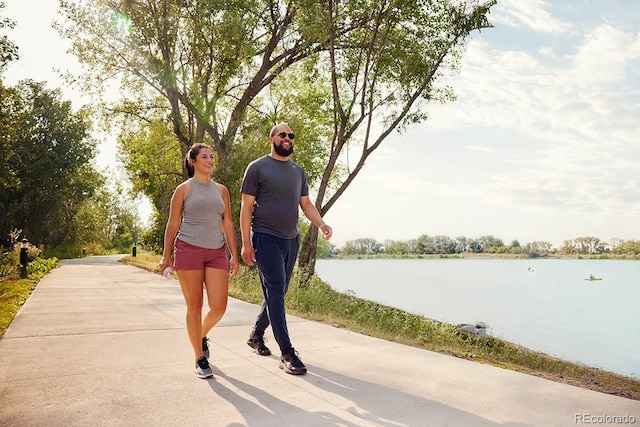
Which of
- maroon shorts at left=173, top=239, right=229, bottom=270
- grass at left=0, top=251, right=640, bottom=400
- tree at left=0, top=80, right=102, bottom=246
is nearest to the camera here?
maroon shorts at left=173, top=239, right=229, bottom=270

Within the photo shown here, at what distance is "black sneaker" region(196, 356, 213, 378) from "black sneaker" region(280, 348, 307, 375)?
63 centimetres

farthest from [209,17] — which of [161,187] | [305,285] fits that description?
[161,187]

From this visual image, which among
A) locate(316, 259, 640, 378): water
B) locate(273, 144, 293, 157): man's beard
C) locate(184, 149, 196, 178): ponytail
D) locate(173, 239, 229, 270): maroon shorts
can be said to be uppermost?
locate(273, 144, 293, 157): man's beard

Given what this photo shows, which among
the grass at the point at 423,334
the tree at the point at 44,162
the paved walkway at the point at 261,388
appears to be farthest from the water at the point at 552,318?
the tree at the point at 44,162

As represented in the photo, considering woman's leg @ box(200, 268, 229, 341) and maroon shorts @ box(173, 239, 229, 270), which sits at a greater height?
maroon shorts @ box(173, 239, 229, 270)

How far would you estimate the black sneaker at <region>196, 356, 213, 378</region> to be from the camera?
425 centimetres

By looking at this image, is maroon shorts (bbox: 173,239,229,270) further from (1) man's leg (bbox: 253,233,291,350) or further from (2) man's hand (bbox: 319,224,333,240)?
(2) man's hand (bbox: 319,224,333,240)

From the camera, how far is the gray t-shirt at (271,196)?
470 cm

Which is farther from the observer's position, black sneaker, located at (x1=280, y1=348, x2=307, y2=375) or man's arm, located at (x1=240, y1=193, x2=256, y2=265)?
man's arm, located at (x1=240, y1=193, x2=256, y2=265)

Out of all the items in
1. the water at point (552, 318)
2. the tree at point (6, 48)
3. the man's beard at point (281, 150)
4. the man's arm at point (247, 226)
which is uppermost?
the tree at point (6, 48)

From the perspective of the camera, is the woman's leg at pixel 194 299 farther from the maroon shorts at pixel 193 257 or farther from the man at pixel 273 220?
the man at pixel 273 220

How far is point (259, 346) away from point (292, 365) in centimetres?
92

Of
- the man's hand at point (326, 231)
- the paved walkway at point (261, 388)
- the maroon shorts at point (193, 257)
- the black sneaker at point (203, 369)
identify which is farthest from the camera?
the man's hand at point (326, 231)

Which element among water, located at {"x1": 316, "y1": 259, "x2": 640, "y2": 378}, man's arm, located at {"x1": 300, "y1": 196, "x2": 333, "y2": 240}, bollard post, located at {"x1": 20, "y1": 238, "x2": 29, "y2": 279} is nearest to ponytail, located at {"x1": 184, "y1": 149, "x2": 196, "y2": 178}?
man's arm, located at {"x1": 300, "y1": 196, "x2": 333, "y2": 240}
